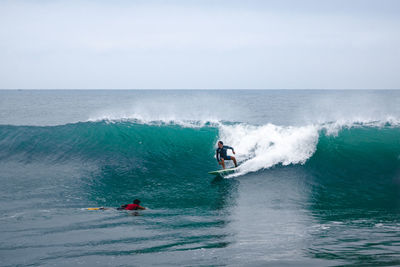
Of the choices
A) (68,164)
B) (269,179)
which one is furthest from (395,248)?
(68,164)

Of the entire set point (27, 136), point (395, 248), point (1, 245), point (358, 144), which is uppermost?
point (27, 136)

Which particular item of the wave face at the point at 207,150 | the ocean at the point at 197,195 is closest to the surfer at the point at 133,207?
the ocean at the point at 197,195

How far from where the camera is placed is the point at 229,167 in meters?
15.7

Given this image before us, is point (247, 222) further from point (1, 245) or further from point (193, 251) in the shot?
point (1, 245)

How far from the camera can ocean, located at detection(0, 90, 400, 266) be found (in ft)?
24.3

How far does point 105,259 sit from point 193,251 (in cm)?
167

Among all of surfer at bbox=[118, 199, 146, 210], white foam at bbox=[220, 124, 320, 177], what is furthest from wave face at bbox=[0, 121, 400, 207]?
surfer at bbox=[118, 199, 146, 210]

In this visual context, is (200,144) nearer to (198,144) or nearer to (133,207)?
(198,144)

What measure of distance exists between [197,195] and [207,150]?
238 inches

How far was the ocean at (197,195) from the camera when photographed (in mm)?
7395

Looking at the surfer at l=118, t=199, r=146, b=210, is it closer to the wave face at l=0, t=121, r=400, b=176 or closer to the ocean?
the ocean

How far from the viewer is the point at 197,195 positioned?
12555 mm

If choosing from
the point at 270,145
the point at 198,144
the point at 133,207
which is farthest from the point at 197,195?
the point at 198,144

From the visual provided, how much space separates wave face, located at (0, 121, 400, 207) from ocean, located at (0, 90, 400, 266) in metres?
0.06
